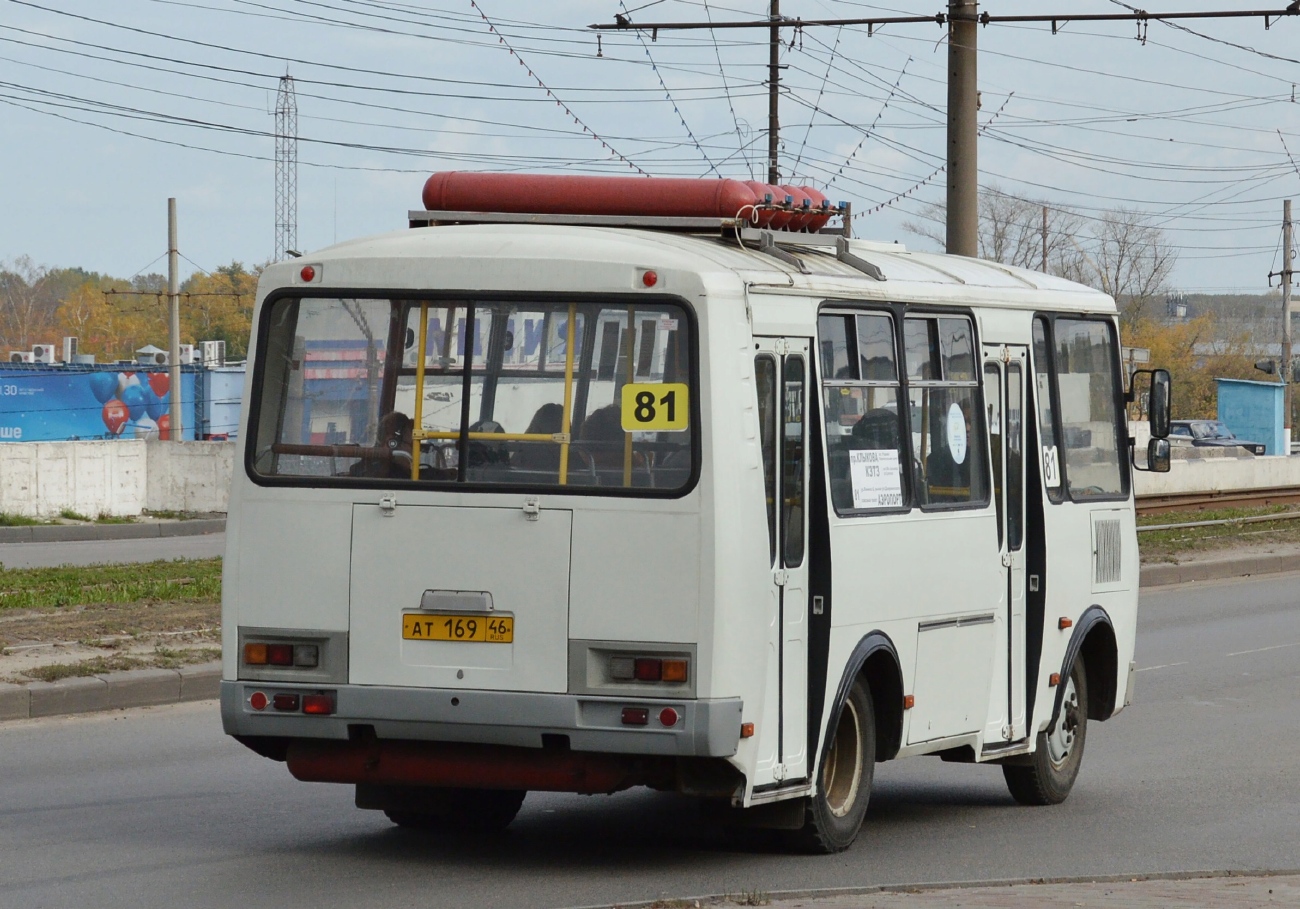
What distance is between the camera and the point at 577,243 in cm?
743

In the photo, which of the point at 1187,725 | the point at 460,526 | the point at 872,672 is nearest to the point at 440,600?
the point at 460,526

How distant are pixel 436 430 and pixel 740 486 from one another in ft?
3.84

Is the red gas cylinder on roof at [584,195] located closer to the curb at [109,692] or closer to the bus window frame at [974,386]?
the bus window frame at [974,386]

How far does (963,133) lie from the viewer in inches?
765

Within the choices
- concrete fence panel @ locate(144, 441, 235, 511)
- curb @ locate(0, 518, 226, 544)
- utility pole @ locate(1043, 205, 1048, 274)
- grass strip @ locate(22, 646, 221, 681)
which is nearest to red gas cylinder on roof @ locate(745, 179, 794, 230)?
grass strip @ locate(22, 646, 221, 681)

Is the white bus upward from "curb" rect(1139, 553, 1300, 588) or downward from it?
upward

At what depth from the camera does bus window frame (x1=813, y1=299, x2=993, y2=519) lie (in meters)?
7.95

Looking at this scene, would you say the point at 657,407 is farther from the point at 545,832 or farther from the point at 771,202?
the point at 545,832

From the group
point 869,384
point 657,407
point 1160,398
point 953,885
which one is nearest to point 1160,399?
point 1160,398

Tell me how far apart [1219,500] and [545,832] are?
3112 centimetres

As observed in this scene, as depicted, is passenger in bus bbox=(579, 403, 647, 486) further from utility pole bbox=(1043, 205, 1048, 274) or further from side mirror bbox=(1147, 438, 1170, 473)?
utility pole bbox=(1043, 205, 1048, 274)

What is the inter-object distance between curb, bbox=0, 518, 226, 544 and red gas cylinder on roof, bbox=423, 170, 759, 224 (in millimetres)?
23189

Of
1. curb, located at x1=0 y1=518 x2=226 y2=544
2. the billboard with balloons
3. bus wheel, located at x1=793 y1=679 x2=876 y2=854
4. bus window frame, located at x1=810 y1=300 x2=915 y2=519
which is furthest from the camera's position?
the billboard with balloons

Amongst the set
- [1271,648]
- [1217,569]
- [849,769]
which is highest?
[849,769]
